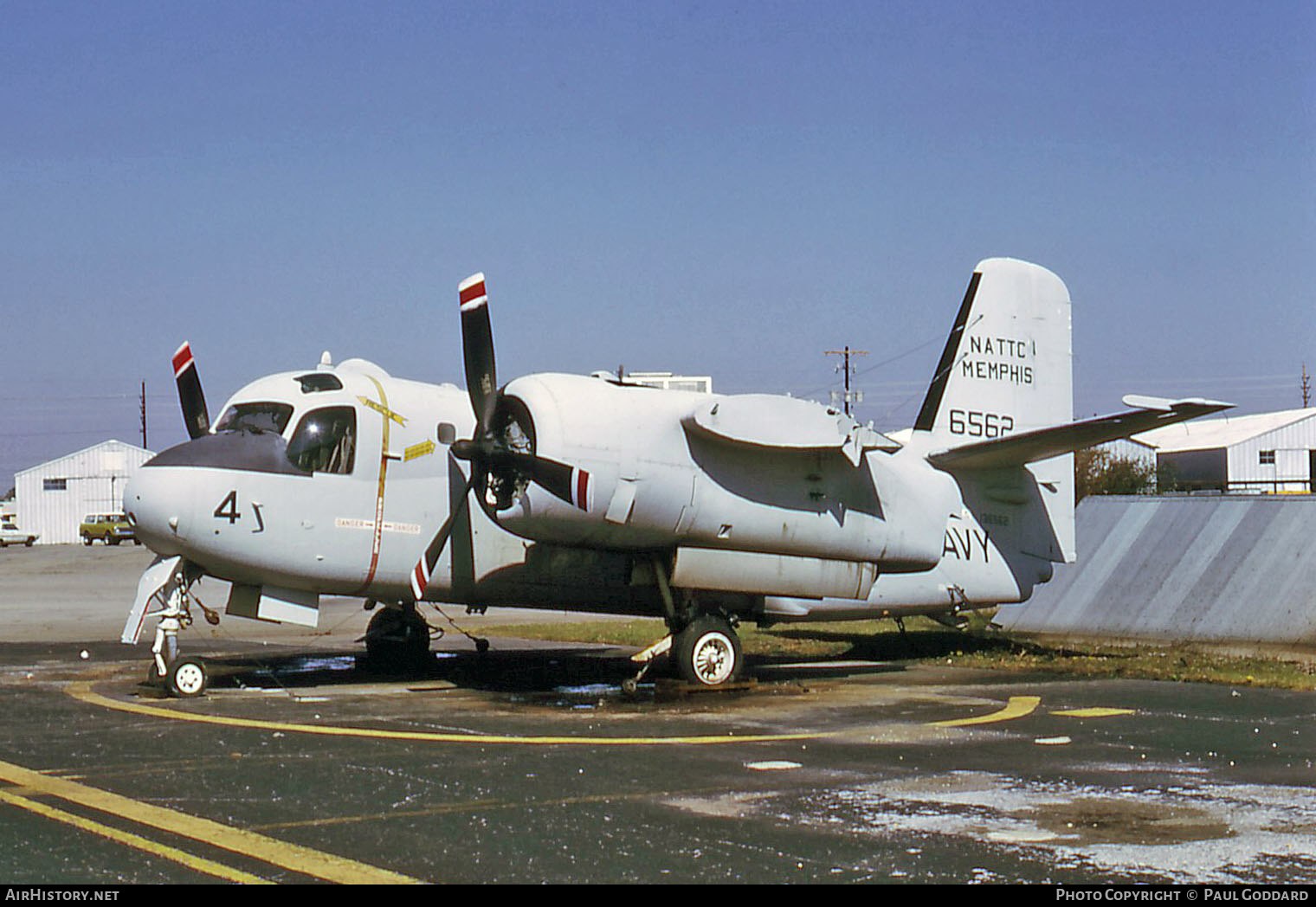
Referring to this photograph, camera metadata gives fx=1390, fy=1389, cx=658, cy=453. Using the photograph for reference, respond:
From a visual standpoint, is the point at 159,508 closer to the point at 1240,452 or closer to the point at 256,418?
the point at 256,418

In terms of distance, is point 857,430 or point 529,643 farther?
point 529,643

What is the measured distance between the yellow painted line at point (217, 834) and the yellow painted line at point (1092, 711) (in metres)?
9.44

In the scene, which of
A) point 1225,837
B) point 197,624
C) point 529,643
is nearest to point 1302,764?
point 1225,837

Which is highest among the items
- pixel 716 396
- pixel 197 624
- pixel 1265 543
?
pixel 716 396

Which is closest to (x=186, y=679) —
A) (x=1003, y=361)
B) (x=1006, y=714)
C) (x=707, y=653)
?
(x=707, y=653)

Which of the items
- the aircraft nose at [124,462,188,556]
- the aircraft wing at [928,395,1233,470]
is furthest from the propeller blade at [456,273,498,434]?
the aircraft wing at [928,395,1233,470]

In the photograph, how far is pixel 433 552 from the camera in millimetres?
18266

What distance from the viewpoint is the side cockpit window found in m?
17.5

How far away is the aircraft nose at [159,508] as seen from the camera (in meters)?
16.5

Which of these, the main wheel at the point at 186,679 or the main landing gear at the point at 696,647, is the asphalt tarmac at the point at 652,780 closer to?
the main wheel at the point at 186,679

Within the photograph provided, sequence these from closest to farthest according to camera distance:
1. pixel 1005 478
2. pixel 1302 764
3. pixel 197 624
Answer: pixel 1302 764
pixel 1005 478
pixel 197 624

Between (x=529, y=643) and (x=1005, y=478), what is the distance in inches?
401

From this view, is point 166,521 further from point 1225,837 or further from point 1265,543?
point 1265,543

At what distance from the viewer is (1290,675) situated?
19031 millimetres
